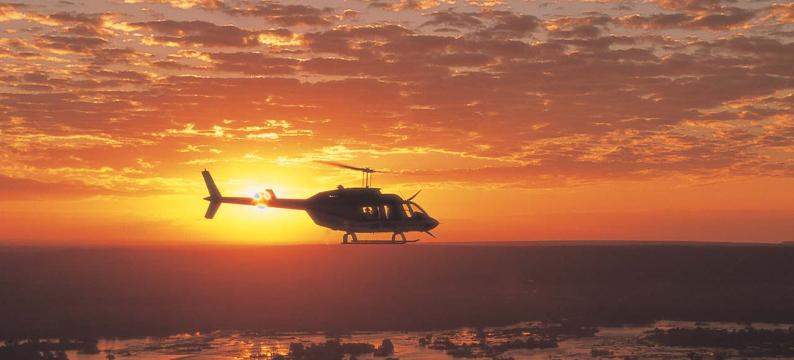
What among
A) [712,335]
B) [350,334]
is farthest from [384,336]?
[712,335]

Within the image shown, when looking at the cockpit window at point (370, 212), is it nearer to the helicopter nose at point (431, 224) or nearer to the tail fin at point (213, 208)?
the helicopter nose at point (431, 224)

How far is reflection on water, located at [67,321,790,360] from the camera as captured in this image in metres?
149

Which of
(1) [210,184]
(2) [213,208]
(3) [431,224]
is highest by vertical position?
(1) [210,184]

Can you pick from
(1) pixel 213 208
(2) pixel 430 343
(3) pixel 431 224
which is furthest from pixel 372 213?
(2) pixel 430 343

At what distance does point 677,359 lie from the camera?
141875 mm

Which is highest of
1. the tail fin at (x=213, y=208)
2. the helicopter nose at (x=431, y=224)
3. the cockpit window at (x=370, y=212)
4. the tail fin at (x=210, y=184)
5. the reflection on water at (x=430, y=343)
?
the tail fin at (x=210, y=184)

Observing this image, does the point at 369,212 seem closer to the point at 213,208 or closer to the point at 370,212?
the point at 370,212

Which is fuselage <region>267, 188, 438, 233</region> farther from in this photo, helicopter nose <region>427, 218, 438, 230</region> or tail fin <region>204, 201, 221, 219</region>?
tail fin <region>204, 201, 221, 219</region>

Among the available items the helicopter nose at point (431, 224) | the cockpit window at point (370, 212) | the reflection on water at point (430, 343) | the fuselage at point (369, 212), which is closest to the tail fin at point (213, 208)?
the fuselage at point (369, 212)

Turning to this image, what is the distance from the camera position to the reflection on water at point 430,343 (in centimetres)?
14925

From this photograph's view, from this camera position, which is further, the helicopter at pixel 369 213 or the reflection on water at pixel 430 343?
the reflection on water at pixel 430 343

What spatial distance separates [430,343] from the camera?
165875 millimetres

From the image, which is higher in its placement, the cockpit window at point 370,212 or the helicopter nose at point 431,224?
the cockpit window at point 370,212

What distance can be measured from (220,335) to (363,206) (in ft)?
424
